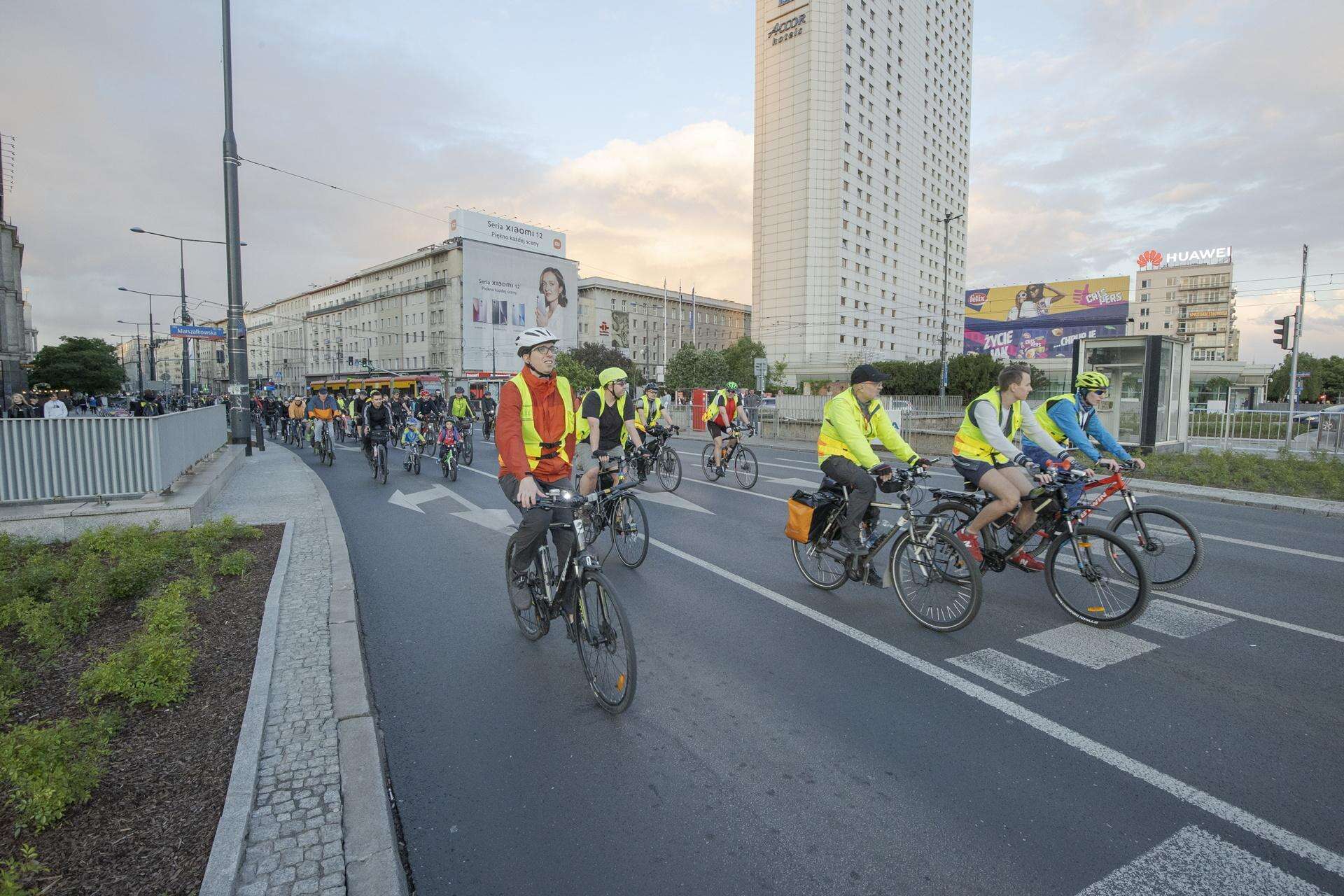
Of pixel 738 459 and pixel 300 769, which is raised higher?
pixel 738 459

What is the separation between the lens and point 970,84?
104m

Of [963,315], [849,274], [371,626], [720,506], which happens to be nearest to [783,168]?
[849,274]

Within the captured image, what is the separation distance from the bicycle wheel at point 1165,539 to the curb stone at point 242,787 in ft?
20.0

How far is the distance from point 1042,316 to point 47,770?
338 ft

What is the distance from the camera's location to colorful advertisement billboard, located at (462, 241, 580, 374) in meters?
86.0

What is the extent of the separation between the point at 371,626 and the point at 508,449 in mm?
2082

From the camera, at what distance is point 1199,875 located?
8.20ft

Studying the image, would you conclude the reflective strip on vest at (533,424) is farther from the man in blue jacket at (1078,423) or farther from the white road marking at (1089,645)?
the man in blue jacket at (1078,423)

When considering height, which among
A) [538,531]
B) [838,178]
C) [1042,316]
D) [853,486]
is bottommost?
[538,531]

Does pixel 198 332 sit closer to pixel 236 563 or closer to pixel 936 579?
pixel 236 563

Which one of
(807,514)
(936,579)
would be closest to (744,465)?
(807,514)

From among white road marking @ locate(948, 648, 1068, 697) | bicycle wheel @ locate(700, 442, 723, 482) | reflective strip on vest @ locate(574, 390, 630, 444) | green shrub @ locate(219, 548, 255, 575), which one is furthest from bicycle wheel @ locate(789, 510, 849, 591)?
bicycle wheel @ locate(700, 442, 723, 482)

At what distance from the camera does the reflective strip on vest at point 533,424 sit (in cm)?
Result: 434

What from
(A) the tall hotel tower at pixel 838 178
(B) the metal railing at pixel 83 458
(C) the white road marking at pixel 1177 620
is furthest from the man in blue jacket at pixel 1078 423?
(A) the tall hotel tower at pixel 838 178
